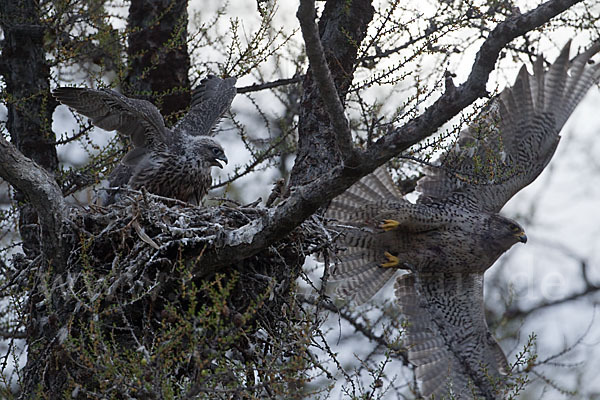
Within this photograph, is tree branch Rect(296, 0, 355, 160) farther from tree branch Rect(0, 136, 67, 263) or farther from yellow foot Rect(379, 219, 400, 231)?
yellow foot Rect(379, 219, 400, 231)

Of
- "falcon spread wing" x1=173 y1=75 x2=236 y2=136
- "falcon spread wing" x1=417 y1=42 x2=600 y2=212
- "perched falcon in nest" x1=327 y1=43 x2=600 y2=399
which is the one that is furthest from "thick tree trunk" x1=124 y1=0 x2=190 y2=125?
"falcon spread wing" x1=417 y1=42 x2=600 y2=212

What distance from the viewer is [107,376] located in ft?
12.4

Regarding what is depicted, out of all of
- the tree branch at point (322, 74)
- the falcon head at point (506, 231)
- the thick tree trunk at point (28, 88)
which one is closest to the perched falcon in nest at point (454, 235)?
the falcon head at point (506, 231)

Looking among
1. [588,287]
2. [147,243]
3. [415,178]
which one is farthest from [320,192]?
[588,287]

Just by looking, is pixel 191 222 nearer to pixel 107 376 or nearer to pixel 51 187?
pixel 51 187

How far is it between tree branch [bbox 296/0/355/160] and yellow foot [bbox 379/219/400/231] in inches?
145

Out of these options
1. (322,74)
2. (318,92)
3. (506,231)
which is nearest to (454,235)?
(506,231)

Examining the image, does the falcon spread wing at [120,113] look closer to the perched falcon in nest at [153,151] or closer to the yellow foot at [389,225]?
the perched falcon in nest at [153,151]

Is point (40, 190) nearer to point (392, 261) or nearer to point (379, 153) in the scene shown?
point (379, 153)

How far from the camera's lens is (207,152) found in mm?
6062

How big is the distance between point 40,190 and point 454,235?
421cm

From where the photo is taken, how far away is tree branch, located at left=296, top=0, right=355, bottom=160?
369cm

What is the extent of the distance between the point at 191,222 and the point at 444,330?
170 inches

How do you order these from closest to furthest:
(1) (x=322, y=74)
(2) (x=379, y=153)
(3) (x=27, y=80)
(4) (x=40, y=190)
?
(1) (x=322, y=74) → (2) (x=379, y=153) → (4) (x=40, y=190) → (3) (x=27, y=80)
